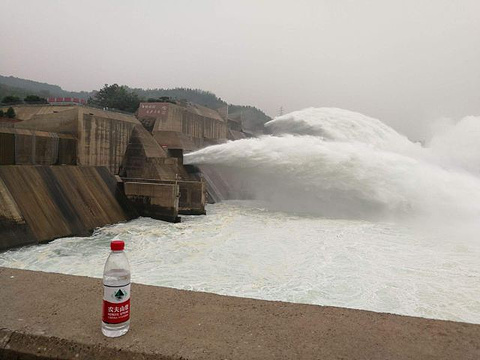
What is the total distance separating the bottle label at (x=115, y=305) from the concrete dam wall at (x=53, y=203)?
12.3 meters

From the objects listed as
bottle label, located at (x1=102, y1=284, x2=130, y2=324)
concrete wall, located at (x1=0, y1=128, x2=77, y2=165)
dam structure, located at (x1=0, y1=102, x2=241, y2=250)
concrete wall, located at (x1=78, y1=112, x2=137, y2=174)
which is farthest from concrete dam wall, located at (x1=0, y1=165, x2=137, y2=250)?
bottle label, located at (x1=102, y1=284, x2=130, y2=324)

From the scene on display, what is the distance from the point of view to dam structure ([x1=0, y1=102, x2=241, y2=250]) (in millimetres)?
13812

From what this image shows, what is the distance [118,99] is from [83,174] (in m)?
30.4

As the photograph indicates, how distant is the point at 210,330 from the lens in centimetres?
214

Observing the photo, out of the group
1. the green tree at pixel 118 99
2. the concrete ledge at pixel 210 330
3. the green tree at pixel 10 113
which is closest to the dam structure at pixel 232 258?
the concrete ledge at pixel 210 330

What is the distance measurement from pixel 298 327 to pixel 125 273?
1.07 m

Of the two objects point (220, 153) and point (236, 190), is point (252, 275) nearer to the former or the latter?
point (220, 153)

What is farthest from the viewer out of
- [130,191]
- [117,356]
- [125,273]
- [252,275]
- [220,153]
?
[220,153]

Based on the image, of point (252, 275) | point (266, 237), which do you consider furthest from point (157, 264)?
point (266, 237)

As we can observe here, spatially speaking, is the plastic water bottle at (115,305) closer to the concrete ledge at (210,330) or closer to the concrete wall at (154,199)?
the concrete ledge at (210,330)

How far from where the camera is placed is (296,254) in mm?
13031

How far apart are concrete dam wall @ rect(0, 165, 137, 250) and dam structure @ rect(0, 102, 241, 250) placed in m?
0.03

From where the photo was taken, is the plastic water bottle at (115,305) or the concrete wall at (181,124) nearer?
the plastic water bottle at (115,305)

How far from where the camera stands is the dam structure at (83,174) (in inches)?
544
